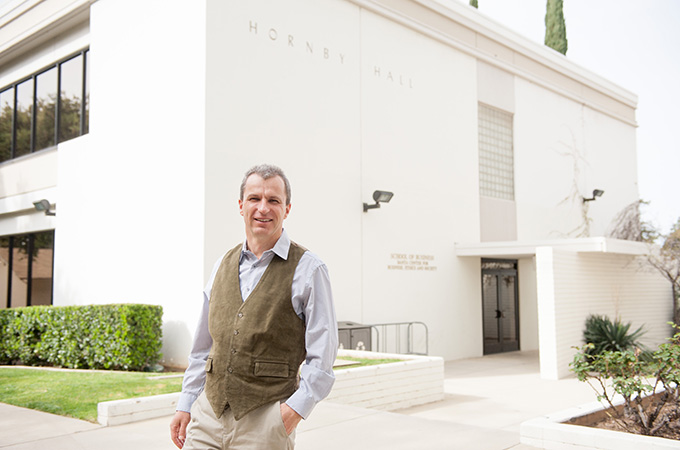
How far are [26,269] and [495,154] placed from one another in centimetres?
1283

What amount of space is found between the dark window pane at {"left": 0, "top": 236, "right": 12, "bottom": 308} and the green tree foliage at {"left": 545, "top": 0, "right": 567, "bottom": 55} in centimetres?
1970

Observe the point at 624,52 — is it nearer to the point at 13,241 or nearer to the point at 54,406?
the point at 13,241

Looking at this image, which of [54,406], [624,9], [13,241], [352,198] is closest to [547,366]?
[352,198]

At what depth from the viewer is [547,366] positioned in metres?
13.2

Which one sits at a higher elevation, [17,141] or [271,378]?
[17,141]

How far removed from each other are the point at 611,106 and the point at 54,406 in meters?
22.0

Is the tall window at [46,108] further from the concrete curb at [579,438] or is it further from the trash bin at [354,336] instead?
the concrete curb at [579,438]

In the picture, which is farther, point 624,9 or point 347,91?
point 624,9

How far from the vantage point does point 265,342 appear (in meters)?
2.65

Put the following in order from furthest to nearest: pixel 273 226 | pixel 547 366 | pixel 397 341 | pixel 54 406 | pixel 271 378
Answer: pixel 397 341 → pixel 547 366 → pixel 54 406 → pixel 273 226 → pixel 271 378

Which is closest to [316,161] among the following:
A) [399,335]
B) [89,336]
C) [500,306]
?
[399,335]

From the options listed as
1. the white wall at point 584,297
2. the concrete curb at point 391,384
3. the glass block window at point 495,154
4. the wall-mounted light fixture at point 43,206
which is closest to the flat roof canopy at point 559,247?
the white wall at point 584,297

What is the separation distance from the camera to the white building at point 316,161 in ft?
Answer: 37.7

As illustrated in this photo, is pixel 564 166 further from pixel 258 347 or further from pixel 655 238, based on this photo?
pixel 258 347
